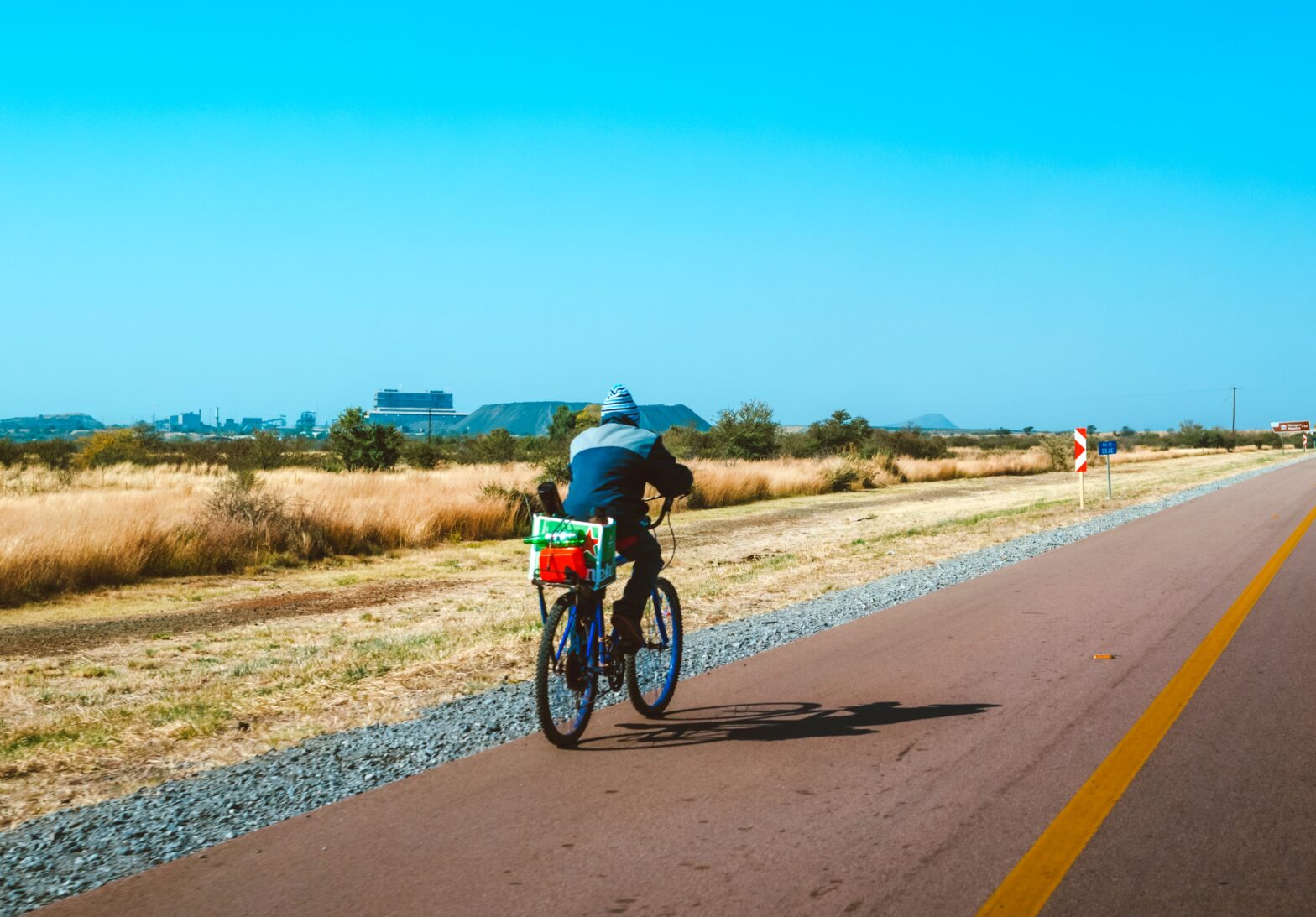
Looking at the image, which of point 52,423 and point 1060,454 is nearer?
point 1060,454

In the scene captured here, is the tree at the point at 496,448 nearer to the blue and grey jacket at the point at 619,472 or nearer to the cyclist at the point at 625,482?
the cyclist at the point at 625,482

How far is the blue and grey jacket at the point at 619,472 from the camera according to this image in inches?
234

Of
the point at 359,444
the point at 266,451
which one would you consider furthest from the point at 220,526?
the point at 266,451

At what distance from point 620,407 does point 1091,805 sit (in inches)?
131

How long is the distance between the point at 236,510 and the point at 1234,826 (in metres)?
16.6

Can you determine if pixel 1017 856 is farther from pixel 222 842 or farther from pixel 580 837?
pixel 222 842

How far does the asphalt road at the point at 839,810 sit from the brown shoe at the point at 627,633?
21.7 inches

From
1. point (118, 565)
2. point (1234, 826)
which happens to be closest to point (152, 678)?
point (118, 565)

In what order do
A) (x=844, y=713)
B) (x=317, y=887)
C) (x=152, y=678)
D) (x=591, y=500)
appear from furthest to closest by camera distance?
(x=152, y=678) < (x=844, y=713) < (x=591, y=500) < (x=317, y=887)

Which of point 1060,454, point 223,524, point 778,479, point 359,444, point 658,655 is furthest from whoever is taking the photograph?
point 1060,454

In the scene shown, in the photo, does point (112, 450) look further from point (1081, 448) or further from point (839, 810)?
point (839, 810)

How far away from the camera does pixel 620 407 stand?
6.27 metres

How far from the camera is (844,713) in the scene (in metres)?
6.48

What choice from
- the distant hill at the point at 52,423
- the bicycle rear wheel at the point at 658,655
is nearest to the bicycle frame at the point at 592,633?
the bicycle rear wheel at the point at 658,655
